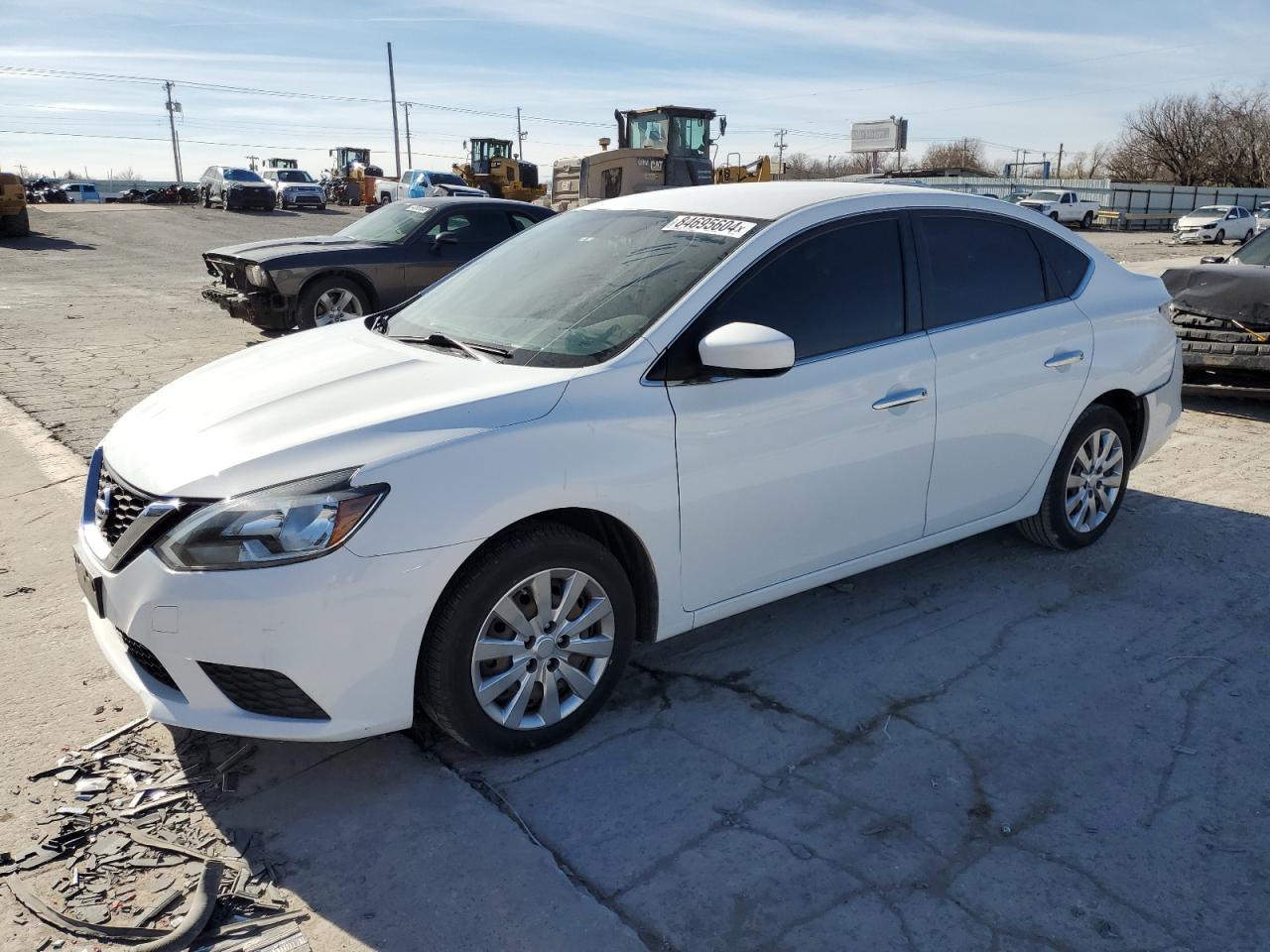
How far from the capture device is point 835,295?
12.2 feet

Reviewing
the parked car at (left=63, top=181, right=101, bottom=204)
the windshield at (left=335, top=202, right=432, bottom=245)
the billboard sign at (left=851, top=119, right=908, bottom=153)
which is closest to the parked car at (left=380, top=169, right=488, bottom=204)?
the windshield at (left=335, top=202, right=432, bottom=245)

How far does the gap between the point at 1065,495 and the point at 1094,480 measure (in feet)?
0.77

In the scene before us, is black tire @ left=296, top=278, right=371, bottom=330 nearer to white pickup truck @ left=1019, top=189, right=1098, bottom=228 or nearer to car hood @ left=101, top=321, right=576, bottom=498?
car hood @ left=101, top=321, right=576, bottom=498

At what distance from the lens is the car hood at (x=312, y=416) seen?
9.20ft

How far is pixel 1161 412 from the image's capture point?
16.5 ft

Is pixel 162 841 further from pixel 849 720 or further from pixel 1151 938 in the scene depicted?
pixel 1151 938

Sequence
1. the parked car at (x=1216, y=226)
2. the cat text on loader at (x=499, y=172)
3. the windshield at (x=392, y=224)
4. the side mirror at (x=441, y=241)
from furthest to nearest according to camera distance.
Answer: the cat text on loader at (x=499, y=172), the parked car at (x=1216, y=226), the windshield at (x=392, y=224), the side mirror at (x=441, y=241)

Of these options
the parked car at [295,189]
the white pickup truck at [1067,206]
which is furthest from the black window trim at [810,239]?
the white pickup truck at [1067,206]

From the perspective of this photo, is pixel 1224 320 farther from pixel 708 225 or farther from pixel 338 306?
pixel 338 306

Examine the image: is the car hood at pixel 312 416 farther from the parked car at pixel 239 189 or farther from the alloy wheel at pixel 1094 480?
the parked car at pixel 239 189

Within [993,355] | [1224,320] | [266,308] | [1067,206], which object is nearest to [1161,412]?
[993,355]

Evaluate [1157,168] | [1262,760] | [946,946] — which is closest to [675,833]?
[946,946]

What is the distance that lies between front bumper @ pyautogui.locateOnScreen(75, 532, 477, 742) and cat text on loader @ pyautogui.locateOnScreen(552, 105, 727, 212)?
71.4ft

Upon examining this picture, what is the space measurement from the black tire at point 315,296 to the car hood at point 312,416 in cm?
668
